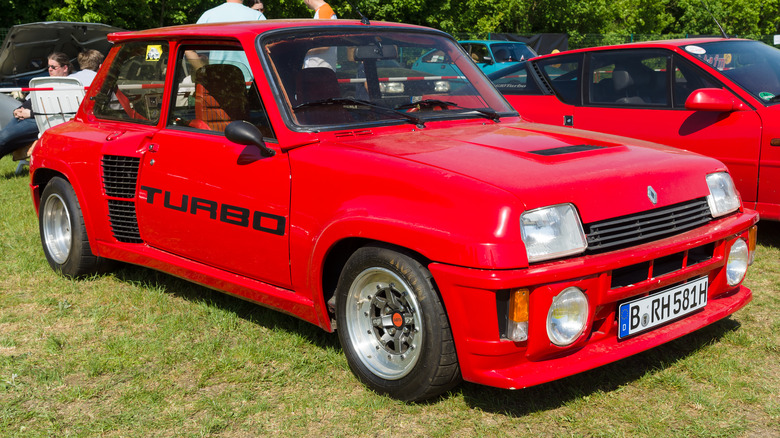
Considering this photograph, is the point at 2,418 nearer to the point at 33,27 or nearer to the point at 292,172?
the point at 292,172

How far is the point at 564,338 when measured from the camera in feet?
9.68

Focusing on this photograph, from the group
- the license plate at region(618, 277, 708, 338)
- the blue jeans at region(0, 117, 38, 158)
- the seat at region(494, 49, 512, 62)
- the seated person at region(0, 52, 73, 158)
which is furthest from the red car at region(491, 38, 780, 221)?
the seat at region(494, 49, 512, 62)

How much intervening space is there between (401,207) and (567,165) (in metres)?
0.73

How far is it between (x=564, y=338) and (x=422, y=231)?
69 cm

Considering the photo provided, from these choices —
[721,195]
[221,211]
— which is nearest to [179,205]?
[221,211]

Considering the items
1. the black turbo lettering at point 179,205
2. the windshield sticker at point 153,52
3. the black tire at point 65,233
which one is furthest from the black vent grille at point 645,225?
the black tire at point 65,233

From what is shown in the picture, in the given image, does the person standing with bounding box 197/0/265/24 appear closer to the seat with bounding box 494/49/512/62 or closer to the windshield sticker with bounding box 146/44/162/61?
the windshield sticker with bounding box 146/44/162/61

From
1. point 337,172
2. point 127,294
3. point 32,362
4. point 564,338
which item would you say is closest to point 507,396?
point 564,338

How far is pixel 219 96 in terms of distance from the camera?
165 inches

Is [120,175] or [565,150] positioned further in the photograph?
[120,175]

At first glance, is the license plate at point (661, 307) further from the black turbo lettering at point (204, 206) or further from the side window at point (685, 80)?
the side window at point (685, 80)

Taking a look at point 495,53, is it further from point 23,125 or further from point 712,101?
point 712,101

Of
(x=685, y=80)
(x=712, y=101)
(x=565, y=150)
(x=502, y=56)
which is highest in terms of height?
(x=565, y=150)

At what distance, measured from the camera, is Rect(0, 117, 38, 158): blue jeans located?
9664mm
